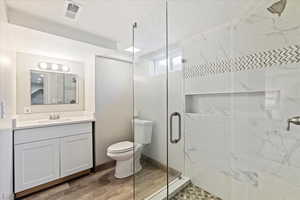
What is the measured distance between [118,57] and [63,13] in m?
1.10

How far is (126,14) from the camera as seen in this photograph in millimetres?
1732

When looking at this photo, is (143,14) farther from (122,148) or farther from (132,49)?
(122,148)

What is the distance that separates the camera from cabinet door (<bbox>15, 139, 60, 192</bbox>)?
1.68 meters

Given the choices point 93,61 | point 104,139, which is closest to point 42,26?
point 93,61

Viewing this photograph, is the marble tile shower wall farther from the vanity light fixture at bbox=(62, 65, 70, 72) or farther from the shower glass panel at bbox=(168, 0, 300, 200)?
the vanity light fixture at bbox=(62, 65, 70, 72)

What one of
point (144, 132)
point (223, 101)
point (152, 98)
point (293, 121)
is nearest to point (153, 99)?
point (152, 98)

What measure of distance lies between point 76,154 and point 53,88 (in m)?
1.12

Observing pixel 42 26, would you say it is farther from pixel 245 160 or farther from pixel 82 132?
pixel 245 160

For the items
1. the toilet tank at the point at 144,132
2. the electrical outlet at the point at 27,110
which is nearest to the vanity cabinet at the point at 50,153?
the electrical outlet at the point at 27,110

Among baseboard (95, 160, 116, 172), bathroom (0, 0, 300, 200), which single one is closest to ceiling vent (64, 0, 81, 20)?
bathroom (0, 0, 300, 200)

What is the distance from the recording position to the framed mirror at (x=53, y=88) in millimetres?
2189

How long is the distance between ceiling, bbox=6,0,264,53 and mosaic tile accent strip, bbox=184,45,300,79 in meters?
0.45

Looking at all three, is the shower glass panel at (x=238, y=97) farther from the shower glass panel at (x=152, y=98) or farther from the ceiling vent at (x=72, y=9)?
the ceiling vent at (x=72, y=9)

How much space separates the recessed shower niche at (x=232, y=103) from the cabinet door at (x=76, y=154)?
5.31 ft
